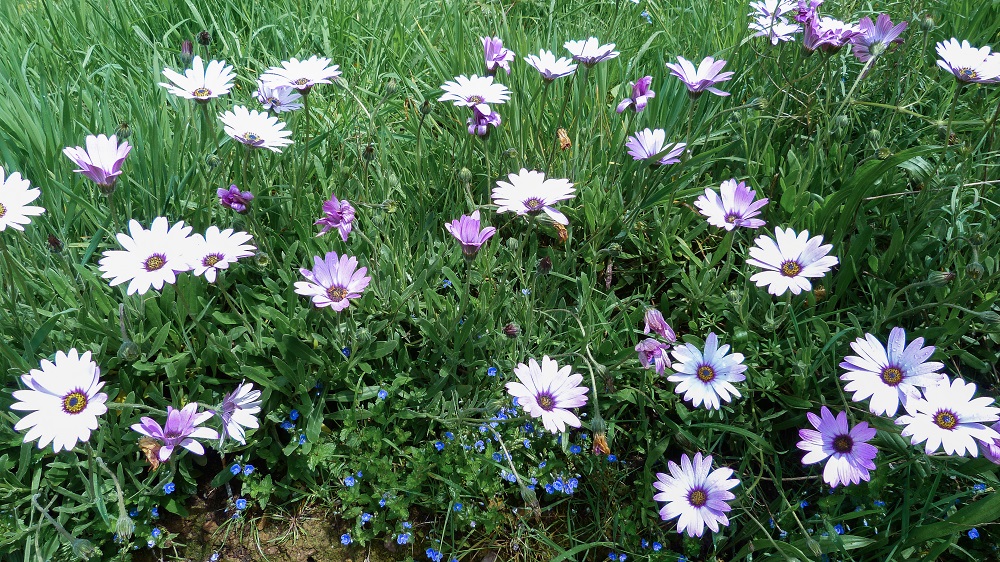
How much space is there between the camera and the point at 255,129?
191cm

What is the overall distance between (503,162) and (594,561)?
47.4 inches

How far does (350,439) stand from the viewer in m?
1.85

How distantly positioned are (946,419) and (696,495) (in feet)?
1.79

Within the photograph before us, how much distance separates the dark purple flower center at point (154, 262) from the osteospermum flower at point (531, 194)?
2.47 ft

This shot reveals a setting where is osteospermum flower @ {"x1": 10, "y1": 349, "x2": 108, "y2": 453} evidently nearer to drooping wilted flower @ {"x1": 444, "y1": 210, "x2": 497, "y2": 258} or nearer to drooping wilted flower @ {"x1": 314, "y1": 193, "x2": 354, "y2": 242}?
drooping wilted flower @ {"x1": 314, "y1": 193, "x2": 354, "y2": 242}

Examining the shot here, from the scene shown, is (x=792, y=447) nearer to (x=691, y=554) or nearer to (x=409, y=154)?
(x=691, y=554)

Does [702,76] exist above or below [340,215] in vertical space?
above

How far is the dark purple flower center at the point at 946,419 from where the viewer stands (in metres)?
1.51

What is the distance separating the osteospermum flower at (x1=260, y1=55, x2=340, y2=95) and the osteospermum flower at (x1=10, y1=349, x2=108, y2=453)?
853 millimetres

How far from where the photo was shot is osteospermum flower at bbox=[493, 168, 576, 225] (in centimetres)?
168

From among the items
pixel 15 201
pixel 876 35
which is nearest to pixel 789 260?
pixel 876 35

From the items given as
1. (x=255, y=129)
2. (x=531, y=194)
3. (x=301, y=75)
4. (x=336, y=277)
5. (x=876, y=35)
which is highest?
(x=876, y=35)

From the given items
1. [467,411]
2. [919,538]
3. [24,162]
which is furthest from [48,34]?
[919,538]

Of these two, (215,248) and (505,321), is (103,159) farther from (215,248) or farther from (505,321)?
(505,321)
